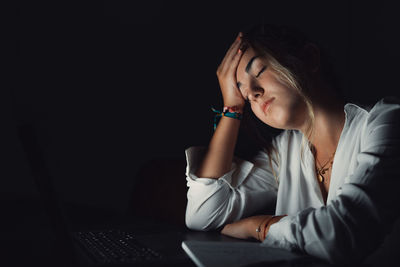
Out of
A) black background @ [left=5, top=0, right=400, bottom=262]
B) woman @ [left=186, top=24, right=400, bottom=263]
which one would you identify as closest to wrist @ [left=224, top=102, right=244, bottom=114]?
woman @ [left=186, top=24, right=400, bottom=263]

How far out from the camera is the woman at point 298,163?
2.84 feet

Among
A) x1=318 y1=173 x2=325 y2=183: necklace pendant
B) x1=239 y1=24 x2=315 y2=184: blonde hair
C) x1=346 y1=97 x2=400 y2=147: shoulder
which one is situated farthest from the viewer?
x1=318 y1=173 x2=325 y2=183: necklace pendant

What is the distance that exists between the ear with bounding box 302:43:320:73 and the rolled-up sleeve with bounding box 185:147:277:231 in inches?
15.4

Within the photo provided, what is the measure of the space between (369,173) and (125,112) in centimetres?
144

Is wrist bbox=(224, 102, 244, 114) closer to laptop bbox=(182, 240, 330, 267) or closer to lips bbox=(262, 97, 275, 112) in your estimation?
lips bbox=(262, 97, 275, 112)

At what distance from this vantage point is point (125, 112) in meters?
2.12

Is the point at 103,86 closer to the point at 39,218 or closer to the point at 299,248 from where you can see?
the point at 39,218

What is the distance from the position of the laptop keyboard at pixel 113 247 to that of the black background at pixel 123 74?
95cm

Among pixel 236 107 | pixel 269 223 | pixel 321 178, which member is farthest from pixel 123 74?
pixel 269 223

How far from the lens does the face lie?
1192 mm

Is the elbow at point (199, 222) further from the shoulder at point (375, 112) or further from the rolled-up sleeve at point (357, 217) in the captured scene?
the shoulder at point (375, 112)

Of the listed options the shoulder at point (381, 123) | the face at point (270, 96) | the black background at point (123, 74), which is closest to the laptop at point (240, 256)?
the shoulder at point (381, 123)

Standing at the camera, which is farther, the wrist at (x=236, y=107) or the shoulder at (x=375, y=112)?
the wrist at (x=236, y=107)

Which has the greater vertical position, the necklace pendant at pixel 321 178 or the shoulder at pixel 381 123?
the shoulder at pixel 381 123
